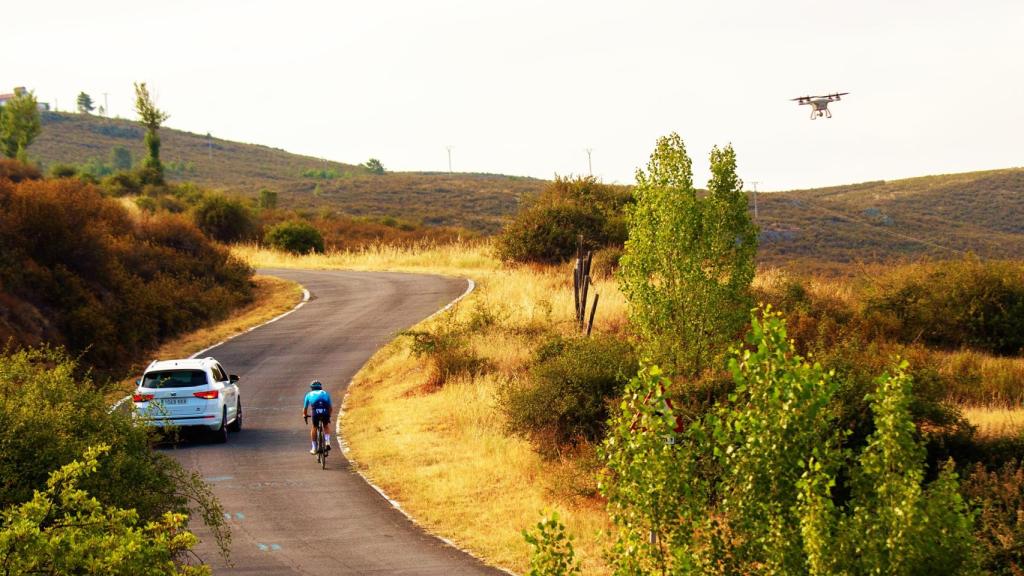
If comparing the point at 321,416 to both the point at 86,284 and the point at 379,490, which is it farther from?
the point at 86,284

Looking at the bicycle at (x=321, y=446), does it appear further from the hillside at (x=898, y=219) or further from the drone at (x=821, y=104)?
the hillside at (x=898, y=219)

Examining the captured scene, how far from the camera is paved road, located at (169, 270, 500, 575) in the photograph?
1326cm

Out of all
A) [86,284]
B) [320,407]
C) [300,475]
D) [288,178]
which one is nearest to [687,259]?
[320,407]

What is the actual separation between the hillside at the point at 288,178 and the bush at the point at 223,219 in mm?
33752

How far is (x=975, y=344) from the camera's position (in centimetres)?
2692

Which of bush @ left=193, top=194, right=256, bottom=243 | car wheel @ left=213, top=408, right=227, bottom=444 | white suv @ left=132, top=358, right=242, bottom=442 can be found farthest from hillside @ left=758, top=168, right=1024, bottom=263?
white suv @ left=132, top=358, right=242, bottom=442

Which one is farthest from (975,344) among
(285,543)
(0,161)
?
(0,161)

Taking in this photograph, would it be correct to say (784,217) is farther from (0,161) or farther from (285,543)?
(285,543)

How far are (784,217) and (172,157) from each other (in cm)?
8664

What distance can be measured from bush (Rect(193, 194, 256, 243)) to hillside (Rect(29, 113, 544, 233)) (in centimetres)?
3375

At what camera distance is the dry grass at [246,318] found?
32.3 meters

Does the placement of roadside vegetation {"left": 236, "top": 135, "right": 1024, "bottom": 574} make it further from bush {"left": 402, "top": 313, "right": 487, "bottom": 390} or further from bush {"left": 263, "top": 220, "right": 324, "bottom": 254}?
bush {"left": 263, "top": 220, "right": 324, "bottom": 254}

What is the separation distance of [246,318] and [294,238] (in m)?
25.7

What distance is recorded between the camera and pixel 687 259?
15914 millimetres
